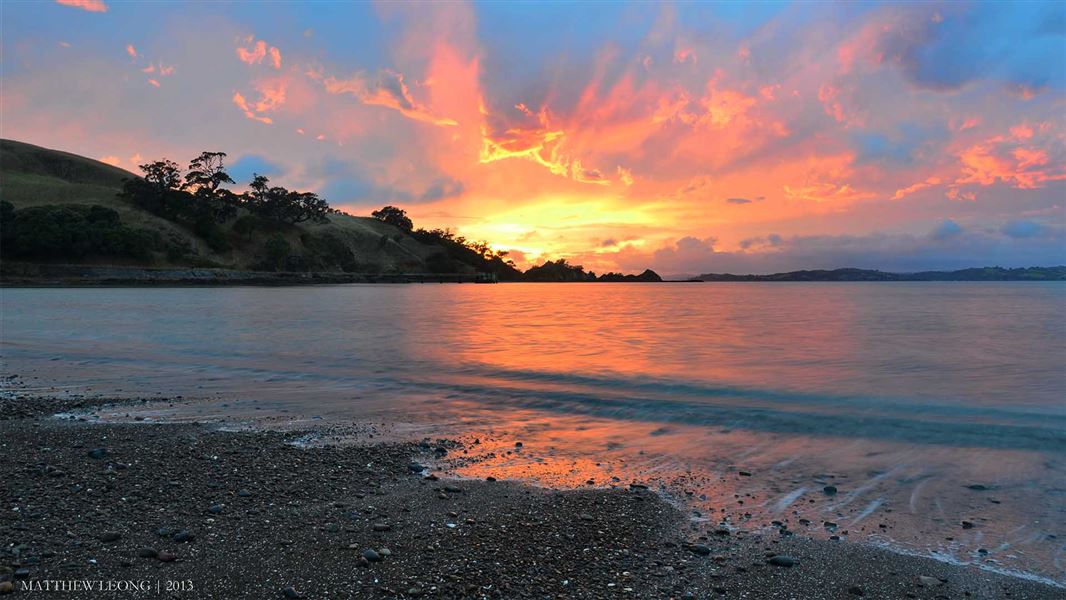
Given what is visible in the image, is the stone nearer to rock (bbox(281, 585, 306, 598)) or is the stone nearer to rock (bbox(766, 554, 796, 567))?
rock (bbox(281, 585, 306, 598))

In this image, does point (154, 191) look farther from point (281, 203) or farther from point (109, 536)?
point (109, 536)

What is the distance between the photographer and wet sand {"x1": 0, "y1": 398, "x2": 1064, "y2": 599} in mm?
4270

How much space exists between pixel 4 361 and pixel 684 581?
22.0 m

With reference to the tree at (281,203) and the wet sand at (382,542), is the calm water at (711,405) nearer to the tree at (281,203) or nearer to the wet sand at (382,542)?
the wet sand at (382,542)

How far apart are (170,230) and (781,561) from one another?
143m

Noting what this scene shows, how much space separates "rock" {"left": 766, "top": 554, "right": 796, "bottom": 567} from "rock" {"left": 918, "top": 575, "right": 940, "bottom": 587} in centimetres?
93

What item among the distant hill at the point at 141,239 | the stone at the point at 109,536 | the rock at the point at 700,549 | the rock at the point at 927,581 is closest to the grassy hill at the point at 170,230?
the distant hill at the point at 141,239

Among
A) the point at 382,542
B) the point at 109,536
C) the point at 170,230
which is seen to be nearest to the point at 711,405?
the point at 382,542

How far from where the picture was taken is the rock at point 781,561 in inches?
187

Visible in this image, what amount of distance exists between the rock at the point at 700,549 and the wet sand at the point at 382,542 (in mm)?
11

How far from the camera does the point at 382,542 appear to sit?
4.89 metres

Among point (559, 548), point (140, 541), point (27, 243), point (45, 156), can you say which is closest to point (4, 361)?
point (140, 541)

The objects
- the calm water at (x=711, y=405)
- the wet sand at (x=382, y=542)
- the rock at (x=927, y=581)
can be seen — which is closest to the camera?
the wet sand at (x=382, y=542)

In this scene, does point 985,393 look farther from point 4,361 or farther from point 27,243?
point 27,243
